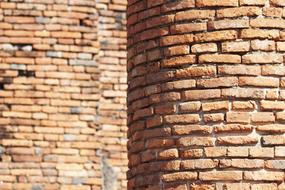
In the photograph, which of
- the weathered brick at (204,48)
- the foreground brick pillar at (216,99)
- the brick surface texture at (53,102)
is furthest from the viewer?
the brick surface texture at (53,102)

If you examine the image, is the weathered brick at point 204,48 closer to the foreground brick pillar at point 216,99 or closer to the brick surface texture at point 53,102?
the foreground brick pillar at point 216,99

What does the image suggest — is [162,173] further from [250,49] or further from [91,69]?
[91,69]

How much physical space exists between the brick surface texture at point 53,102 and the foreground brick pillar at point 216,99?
2.82 meters

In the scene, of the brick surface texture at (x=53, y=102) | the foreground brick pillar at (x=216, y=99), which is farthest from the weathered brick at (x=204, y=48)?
the brick surface texture at (x=53, y=102)

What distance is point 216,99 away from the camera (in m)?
4.96

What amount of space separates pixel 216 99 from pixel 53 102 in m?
3.30

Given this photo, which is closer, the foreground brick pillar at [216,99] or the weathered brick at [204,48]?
the foreground brick pillar at [216,99]

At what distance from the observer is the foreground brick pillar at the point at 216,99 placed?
4.88 metres

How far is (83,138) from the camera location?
8055mm

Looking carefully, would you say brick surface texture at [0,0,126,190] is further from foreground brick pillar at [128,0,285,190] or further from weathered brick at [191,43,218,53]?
weathered brick at [191,43,218,53]

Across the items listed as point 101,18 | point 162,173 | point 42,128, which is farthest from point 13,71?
point 162,173

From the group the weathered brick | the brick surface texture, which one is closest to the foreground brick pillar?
the weathered brick

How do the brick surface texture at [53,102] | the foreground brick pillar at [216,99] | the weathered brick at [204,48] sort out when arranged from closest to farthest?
the foreground brick pillar at [216,99]
the weathered brick at [204,48]
the brick surface texture at [53,102]

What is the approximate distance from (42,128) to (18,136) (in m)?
0.23
